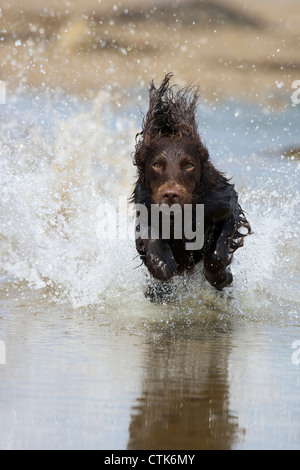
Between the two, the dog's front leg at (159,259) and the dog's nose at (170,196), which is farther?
the dog's front leg at (159,259)

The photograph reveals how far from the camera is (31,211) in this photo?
9.34 m

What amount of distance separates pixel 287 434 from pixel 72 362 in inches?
58.6

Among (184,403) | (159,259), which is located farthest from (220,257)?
(184,403)

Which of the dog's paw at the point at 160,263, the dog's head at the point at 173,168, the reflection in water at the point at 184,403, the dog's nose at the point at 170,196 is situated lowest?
the reflection in water at the point at 184,403

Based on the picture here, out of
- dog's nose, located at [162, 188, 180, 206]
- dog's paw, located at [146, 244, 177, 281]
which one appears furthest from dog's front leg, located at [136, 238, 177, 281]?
dog's nose, located at [162, 188, 180, 206]

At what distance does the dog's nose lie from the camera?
5059mm

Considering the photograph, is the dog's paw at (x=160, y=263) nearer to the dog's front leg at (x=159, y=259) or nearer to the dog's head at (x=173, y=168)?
the dog's front leg at (x=159, y=259)

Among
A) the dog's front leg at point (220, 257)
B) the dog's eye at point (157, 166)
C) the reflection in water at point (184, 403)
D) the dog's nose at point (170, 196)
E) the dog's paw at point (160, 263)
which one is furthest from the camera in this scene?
the dog's front leg at point (220, 257)

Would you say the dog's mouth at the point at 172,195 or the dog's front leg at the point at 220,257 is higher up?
the dog's mouth at the point at 172,195

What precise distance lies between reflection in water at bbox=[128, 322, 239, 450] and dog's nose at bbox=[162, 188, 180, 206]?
1239 mm

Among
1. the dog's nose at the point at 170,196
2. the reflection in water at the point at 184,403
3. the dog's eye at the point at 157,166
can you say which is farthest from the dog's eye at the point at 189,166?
the reflection in water at the point at 184,403

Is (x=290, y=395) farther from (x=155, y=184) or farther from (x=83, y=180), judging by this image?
(x=83, y=180)

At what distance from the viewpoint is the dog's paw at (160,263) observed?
211 inches

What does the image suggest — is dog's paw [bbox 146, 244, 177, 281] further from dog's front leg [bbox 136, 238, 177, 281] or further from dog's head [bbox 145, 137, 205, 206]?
dog's head [bbox 145, 137, 205, 206]
